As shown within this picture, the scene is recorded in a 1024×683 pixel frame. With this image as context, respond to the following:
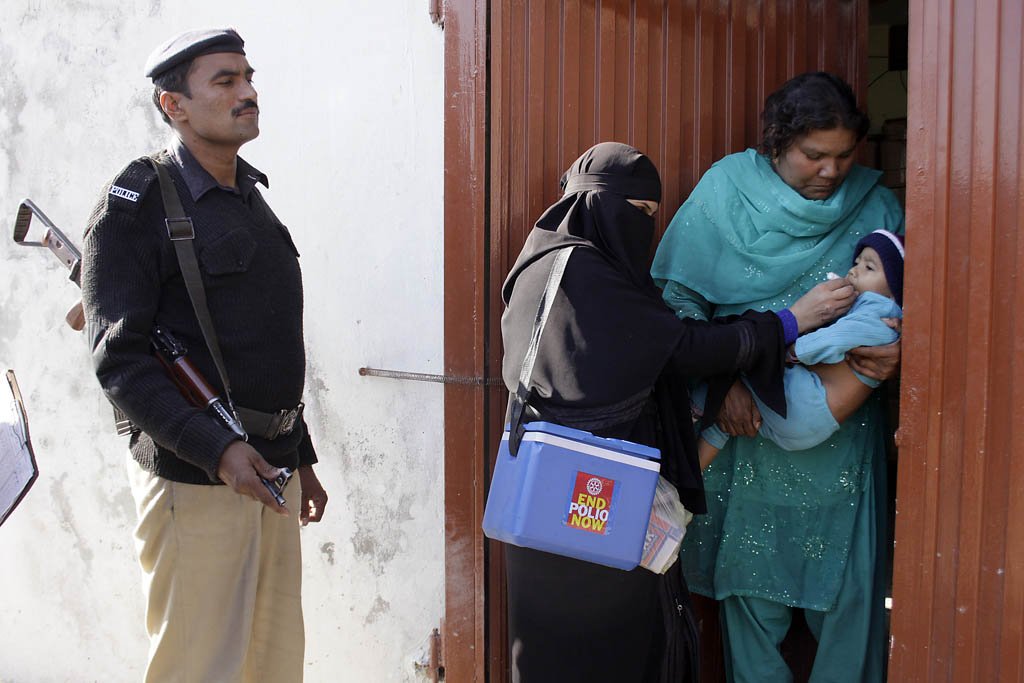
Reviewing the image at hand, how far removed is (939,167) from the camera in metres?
2.12

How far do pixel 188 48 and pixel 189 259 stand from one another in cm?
52

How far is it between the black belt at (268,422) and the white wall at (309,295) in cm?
79

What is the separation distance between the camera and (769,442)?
2.62 m

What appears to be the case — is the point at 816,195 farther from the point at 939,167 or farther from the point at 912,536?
the point at 912,536

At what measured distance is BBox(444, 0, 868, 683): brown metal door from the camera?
2.90 meters

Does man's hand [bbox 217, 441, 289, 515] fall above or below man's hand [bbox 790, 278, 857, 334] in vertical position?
below

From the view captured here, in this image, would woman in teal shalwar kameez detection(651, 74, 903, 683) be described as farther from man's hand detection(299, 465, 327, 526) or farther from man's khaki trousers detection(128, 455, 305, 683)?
man's khaki trousers detection(128, 455, 305, 683)

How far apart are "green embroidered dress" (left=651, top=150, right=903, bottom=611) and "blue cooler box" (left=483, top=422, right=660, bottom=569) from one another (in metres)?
0.61

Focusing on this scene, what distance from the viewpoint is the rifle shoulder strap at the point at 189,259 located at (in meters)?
2.16

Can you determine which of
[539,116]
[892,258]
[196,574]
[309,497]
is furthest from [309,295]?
[892,258]

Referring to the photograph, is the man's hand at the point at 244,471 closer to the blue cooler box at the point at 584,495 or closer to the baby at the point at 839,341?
the blue cooler box at the point at 584,495

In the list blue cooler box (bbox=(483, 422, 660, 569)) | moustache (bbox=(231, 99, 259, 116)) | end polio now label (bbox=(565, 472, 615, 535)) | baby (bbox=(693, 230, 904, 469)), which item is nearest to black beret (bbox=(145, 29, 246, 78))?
moustache (bbox=(231, 99, 259, 116))

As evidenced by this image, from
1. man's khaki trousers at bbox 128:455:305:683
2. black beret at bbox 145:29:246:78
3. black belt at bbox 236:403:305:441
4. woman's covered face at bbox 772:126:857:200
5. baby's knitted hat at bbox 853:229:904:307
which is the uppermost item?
black beret at bbox 145:29:246:78

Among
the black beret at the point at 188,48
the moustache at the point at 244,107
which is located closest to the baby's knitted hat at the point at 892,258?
the moustache at the point at 244,107
